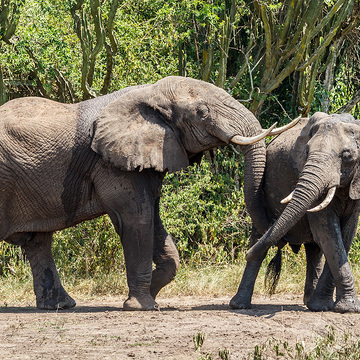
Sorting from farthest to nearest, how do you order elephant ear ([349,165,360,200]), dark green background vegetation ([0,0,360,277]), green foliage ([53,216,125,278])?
dark green background vegetation ([0,0,360,277]) → green foliage ([53,216,125,278]) → elephant ear ([349,165,360,200])

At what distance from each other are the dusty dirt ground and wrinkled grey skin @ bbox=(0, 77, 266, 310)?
907 millimetres

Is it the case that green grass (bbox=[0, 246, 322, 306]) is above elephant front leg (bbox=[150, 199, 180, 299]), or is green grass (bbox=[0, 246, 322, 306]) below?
below

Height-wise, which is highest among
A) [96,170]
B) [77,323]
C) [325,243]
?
[96,170]

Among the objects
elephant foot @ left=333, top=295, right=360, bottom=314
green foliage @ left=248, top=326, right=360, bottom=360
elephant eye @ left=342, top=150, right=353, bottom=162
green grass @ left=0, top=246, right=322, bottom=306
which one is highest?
elephant eye @ left=342, top=150, right=353, bottom=162

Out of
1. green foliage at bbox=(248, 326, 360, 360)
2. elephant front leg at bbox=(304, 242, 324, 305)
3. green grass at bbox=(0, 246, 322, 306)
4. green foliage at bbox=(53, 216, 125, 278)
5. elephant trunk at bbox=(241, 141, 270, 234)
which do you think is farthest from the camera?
green foliage at bbox=(53, 216, 125, 278)

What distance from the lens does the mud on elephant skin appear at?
27.9 feet

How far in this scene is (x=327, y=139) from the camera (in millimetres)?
8133

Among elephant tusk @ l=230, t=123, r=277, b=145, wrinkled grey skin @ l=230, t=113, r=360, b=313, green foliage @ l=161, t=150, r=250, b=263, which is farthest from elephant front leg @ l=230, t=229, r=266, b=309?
green foliage @ l=161, t=150, r=250, b=263

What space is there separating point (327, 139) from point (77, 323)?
2.94m

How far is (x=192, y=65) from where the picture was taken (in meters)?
13.5

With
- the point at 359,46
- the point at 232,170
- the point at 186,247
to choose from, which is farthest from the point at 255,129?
the point at 359,46

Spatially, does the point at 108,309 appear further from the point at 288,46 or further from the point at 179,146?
the point at 288,46

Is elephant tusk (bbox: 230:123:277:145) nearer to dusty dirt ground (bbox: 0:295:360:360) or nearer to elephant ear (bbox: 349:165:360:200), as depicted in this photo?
elephant ear (bbox: 349:165:360:200)

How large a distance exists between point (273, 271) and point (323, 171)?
2299 millimetres
